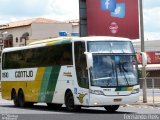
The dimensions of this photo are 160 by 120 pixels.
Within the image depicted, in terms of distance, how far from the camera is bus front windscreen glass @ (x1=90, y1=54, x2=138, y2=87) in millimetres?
24328

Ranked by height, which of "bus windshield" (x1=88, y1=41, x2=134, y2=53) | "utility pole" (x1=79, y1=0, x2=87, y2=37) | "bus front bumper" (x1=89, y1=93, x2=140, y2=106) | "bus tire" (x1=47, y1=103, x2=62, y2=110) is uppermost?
"utility pole" (x1=79, y1=0, x2=87, y2=37)

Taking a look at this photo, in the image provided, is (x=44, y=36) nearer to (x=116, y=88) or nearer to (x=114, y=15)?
(x=114, y=15)

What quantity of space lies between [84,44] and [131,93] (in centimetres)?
293

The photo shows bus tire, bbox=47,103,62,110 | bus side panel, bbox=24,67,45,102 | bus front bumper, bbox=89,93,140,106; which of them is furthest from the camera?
bus tire, bbox=47,103,62,110

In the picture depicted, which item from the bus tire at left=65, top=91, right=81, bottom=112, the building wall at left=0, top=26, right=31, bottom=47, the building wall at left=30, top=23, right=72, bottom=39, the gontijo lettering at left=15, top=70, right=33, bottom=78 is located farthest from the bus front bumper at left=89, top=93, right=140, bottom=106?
the building wall at left=0, top=26, right=31, bottom=47

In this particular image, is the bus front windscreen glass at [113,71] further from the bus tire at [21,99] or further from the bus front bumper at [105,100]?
the bus tire at [21,99]

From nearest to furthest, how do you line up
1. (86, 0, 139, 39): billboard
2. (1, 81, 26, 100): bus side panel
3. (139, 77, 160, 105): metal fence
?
(1, 81, 26, 100): bus side panel < (139, 77, 160, 105): metal fence < (86, 0, 139, 39): billboard

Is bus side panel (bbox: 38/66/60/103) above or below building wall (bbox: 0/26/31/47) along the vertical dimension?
below

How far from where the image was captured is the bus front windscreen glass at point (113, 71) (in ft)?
79.8

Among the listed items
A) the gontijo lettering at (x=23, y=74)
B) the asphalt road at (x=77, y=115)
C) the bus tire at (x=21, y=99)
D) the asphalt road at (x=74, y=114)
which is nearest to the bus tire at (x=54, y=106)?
the bus tire at (x=21, y=99)

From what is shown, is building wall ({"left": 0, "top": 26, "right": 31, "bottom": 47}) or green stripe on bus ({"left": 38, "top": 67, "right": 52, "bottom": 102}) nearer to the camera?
green stripe on bus ({"left": 38, "top": 67, "right": 52, "bottom": 102})

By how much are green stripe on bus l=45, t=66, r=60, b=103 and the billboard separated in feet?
71.8

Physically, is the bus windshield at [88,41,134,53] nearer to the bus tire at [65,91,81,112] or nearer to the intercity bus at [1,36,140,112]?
the intercity bus at [1,36,140,112]

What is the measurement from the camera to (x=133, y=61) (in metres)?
25.2
